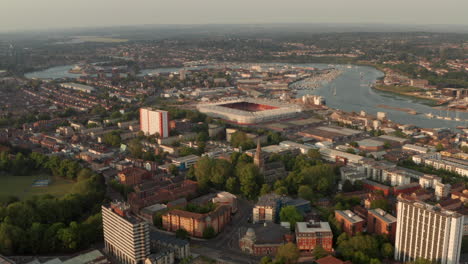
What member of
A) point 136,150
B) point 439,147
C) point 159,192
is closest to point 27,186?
point 136,150

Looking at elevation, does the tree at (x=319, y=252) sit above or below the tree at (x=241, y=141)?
below

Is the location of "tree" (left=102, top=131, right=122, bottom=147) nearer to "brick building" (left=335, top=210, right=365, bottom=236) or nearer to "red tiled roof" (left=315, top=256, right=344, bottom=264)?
"brick building" (left=335, top=210, right=365, bottom=236)

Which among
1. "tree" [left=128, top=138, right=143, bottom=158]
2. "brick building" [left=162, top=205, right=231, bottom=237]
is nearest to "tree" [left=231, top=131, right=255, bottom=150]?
"tree" [left=128, top=138, right=143, bottom=158]

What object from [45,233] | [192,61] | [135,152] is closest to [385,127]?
[135,152]

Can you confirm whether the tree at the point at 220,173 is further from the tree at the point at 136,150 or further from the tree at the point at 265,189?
the tree at the point at 136,150

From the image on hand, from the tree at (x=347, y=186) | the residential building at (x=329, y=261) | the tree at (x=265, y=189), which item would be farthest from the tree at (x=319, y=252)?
the tree at (x=347, y=186)

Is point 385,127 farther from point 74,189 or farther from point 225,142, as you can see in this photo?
point 74,189
